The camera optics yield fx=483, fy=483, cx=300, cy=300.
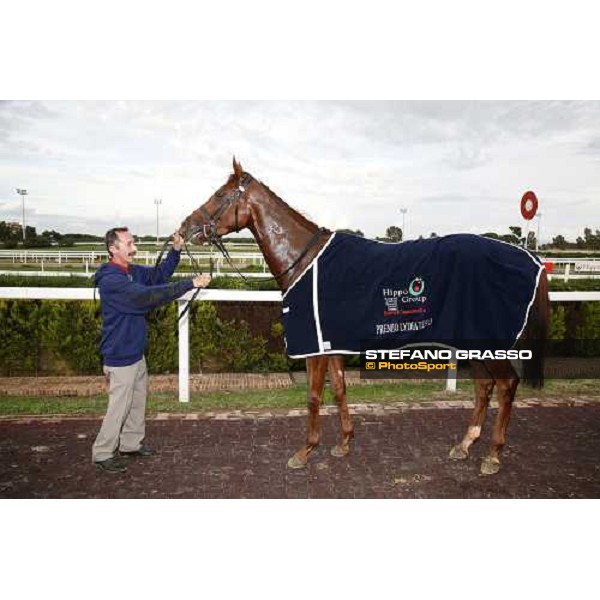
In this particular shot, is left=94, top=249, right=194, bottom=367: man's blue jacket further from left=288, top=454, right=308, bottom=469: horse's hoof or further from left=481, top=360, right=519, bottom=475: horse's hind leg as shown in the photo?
left=481, top=360, right=519, bottom=475: horse's hind leg

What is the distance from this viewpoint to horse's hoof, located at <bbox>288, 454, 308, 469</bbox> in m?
4.08

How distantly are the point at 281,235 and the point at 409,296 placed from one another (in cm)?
123

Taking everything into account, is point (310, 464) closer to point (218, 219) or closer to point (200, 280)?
point (200, 280)

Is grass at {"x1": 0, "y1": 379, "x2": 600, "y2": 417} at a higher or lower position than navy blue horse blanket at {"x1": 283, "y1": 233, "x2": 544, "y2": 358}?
lower

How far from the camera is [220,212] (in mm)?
4219

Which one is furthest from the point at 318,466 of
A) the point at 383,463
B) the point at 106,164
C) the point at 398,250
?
the point at 106,164

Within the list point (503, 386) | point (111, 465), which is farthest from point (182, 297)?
point (503, 386)

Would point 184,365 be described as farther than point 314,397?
Yes

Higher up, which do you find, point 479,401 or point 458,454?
point 479,401

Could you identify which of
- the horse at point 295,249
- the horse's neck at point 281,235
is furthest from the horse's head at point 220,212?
the horse's neck at point 281,235

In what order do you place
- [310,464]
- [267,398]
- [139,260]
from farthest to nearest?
[139,260] < [267,398] < [310,464]

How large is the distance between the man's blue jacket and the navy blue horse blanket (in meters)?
1.04

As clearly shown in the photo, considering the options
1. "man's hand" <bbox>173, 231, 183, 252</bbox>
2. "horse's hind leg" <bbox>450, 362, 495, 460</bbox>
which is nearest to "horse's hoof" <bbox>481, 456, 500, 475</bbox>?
"horse's hind leg" <bbox>450, 362, 495, 460</bbox>
